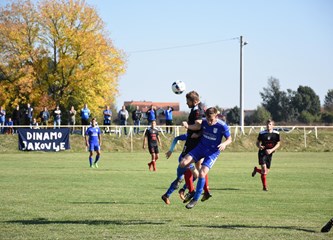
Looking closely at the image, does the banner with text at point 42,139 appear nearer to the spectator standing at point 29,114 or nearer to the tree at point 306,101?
the spectator standing at point 29,114

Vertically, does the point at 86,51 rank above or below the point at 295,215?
above

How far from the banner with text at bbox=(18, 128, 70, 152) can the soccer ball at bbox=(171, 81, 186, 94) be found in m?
24.4

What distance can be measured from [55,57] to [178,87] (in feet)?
143

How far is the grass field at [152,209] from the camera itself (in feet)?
31.7

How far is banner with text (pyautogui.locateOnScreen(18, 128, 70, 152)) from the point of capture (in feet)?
125

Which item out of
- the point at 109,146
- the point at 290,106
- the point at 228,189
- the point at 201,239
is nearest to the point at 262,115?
the point at 290,106

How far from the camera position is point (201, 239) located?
9.00 m

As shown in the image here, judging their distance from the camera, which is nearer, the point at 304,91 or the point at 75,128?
the point at 75,128

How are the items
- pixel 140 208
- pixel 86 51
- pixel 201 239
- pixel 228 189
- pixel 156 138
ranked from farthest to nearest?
pixel 86 51 < pixel 156 138 < pixel 228 189 < pixel 140 208 < pixel 201 239

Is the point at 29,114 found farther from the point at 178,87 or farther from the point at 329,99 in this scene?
the point at 329,99

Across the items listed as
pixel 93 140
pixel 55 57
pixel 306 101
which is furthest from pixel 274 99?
pixel 93 140

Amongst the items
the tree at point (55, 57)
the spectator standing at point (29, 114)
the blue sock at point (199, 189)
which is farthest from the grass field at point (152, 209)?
the tree at point (55, 57)

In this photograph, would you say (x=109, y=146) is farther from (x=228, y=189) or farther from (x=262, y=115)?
(x=262, y=115)

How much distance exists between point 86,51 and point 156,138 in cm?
3121
